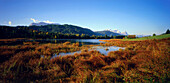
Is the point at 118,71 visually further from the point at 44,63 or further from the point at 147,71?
the point at 44,63

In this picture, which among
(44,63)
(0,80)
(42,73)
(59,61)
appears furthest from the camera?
(59,61)

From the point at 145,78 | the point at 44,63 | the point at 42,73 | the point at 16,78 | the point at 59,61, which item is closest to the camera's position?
the point at 145,78

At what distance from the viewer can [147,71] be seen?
3496 mm

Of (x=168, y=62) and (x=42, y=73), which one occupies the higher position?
(x=168, y=62)

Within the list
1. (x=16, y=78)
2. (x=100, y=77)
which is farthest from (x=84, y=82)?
(x=16, y=78)

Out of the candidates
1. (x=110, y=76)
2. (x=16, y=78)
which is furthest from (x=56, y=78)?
(x=110, y=76)

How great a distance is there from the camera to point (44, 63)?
5445mm

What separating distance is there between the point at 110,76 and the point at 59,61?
12.9 ft

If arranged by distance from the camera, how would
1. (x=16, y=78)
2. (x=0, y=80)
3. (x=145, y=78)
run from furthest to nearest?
(x=16, y=78), (x=0, y=80), (x=145, y=78)

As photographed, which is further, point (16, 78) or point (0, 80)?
point (16, 78)

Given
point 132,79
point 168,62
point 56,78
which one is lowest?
point 56,78

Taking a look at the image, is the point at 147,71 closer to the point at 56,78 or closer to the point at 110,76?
the point at 110,76

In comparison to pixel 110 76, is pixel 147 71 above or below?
above

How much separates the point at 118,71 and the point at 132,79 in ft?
3.65
